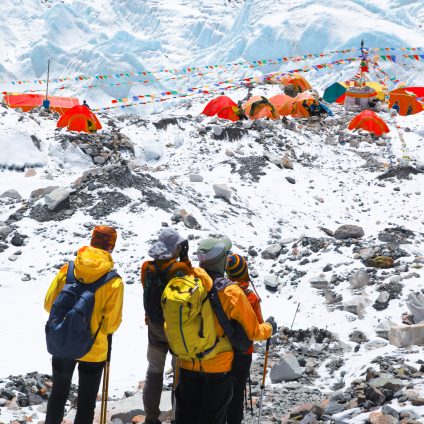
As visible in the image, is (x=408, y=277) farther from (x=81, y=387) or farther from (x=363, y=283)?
(x=81, y=387)

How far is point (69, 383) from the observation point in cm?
406

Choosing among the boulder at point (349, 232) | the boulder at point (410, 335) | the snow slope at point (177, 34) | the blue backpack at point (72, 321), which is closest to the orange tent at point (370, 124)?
the boulder at point (349, 232)

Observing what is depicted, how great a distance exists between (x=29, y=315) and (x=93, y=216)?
3.11 m

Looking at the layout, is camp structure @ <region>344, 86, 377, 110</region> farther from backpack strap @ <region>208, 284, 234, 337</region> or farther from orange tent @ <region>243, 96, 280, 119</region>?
backpack strap @ <region>208, 284, 234, 337</region>

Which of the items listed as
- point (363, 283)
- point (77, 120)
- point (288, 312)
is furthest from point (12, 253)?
point (77, 120)

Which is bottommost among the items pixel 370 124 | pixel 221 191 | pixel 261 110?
pixel 221 191

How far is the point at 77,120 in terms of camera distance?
61.3 ft

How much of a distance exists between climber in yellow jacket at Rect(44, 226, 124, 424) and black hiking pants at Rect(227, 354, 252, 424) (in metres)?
0.84

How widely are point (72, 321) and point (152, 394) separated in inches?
44.0

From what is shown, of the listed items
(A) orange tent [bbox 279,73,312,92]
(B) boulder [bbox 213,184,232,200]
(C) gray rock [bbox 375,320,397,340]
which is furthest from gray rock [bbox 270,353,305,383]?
(A) orange tent [bbox 279,73,312,92]

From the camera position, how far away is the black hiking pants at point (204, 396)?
3.70 m

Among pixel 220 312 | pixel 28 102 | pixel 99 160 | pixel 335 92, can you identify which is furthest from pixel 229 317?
pixel 335 92

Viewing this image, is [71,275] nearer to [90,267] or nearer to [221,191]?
[90,267]

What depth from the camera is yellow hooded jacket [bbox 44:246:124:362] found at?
3.86 meters
